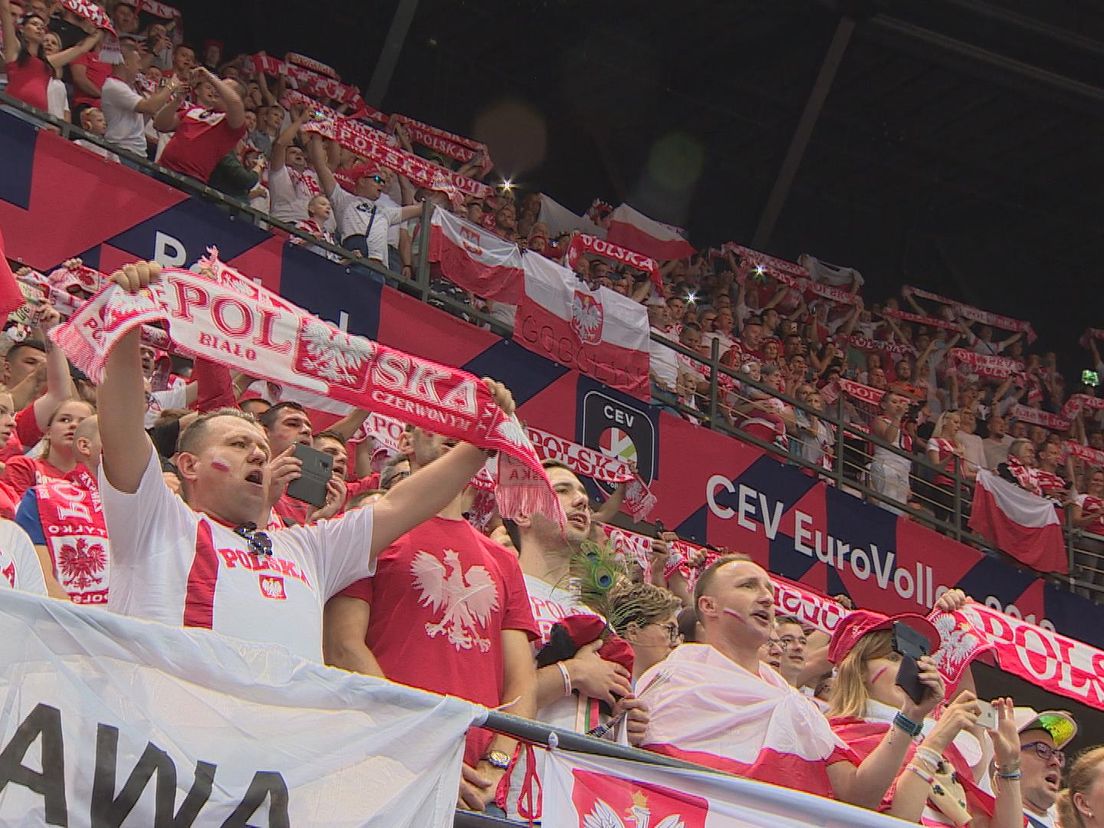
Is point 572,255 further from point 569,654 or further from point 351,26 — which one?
point 569,654

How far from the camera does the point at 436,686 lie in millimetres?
4133

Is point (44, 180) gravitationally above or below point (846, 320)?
below

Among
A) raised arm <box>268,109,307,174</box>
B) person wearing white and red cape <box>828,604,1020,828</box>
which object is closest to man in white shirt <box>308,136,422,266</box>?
raised arm <box>268,109,307,174</box>

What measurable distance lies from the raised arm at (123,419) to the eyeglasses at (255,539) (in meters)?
0.39

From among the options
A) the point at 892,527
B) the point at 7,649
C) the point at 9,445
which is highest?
the point at 892,527

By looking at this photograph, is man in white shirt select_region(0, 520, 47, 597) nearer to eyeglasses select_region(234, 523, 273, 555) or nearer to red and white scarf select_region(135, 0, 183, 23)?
eyeglasses select_region(234, 523, 273, 555)

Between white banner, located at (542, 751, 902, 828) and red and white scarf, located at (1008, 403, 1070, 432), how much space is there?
1260 centimetres

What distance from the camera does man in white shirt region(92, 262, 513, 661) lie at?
3711mm

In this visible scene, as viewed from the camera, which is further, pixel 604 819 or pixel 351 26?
A: pixel 351 26

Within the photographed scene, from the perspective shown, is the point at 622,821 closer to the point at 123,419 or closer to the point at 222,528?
the point at 222,528

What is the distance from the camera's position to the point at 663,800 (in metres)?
3.57

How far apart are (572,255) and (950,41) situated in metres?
5.64

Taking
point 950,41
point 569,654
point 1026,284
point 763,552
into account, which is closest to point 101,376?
point 569,654

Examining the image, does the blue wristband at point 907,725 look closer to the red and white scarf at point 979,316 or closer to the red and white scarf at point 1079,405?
the red and white scarf at point 1079,405
